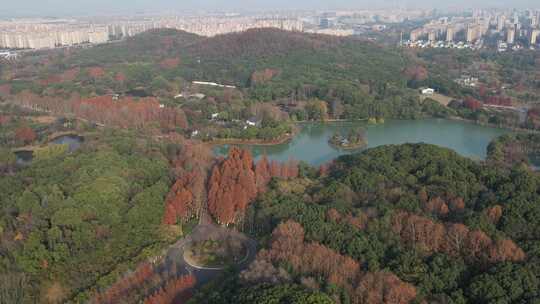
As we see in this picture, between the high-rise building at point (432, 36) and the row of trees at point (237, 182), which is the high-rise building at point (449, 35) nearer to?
the high-rise building at point (432, 36)

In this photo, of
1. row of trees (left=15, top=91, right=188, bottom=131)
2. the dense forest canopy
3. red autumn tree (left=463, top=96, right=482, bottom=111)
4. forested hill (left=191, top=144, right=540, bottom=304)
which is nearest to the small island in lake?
the dense forest canopy

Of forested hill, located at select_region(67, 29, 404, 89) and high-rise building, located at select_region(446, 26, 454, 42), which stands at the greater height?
high-rise building, located at select_region(446, 26, 454, 42)

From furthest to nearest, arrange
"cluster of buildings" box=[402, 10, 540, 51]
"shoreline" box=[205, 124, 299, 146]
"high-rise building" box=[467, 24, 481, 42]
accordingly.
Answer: "high-rise building" box=[467, 24, 481, 42]
"cluster of buildings" box=[402, 10, 540, 51]
"shoreline" box=[205, 124, 299, 146]

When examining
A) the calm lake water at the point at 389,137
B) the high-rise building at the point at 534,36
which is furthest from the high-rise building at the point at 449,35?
the calm lake water at the point at 389,137

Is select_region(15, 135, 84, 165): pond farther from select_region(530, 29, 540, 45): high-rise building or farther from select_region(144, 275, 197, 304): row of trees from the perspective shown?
select_region(530, 29, 540, 45): high-rise building

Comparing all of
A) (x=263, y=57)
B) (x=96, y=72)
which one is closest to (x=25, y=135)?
(x=96, y=72)

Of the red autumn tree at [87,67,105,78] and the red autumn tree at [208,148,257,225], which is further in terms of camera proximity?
the red autumn tree at [87,67,105,78]
